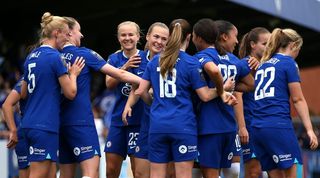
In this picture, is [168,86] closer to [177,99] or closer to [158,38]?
[177,99]

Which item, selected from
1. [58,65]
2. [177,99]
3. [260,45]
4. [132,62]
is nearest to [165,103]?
[177,99]

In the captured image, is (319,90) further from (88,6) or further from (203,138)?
(203,138)

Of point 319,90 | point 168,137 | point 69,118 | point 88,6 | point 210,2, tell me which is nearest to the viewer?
point 168,137

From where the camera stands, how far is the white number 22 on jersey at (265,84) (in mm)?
9680

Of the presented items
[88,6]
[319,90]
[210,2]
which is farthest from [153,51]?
[319,90]

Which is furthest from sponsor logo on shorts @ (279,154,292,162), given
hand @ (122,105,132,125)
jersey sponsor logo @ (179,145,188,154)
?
hand @ (122,105,132,125)

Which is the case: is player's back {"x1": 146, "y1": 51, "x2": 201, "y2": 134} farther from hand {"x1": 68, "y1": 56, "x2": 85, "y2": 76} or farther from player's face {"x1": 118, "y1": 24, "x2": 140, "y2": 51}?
player's face {"x1": 118, "y1": 24, "x2": 140, "y2": 51}

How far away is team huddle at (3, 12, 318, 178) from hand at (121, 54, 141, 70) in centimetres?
1

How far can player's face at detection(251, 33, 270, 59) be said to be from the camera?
10727 mm

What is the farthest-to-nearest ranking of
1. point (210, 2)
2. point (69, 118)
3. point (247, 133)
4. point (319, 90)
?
point (319, 90) < point (210, 2) < point (247, 133) < point (69, 118)

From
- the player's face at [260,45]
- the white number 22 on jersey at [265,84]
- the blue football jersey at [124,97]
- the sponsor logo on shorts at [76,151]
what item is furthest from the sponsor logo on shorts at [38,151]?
the player's face at [260,45]

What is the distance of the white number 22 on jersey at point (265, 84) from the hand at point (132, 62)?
1412 mm

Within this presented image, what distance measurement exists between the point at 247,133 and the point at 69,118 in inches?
88.6

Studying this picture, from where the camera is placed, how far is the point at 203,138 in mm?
9297
